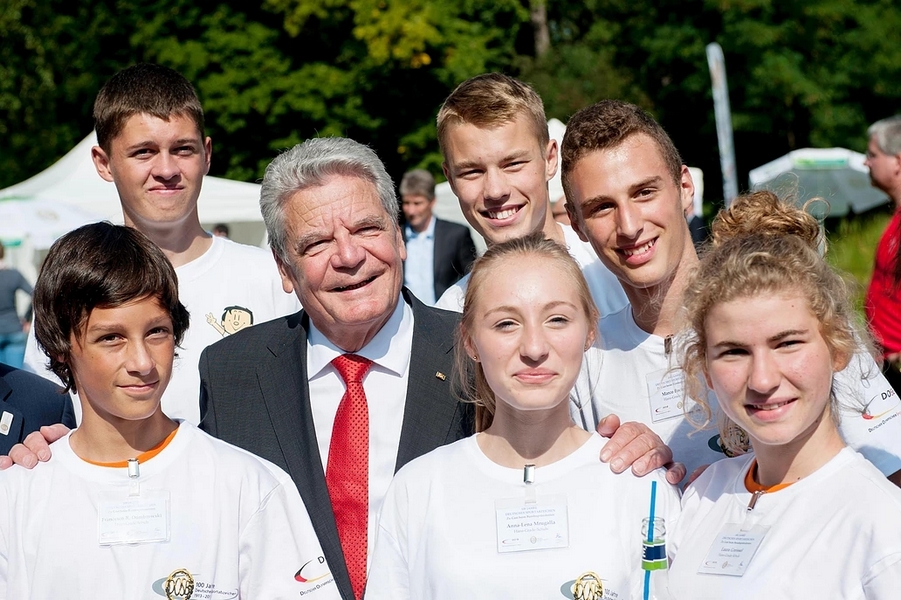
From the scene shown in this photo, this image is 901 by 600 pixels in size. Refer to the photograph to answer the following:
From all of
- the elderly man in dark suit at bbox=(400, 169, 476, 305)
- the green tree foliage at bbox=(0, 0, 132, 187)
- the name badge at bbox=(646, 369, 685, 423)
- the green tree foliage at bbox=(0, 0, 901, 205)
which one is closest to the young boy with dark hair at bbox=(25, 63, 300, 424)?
the name badge at bbox=(646, 369, 685, 423)

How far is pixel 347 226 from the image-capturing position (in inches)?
138

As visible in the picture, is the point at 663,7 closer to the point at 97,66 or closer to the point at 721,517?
the point at 97,66

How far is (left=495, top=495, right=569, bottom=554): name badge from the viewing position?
2797 millimetres

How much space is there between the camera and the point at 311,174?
11.7ft

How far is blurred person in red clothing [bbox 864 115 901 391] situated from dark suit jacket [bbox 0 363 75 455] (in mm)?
3888

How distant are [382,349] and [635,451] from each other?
103 centimetres

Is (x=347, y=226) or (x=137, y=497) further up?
(x=347, y=226)

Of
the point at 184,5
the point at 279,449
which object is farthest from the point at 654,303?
the point at 184,5

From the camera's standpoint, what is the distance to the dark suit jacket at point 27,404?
11.6 feet

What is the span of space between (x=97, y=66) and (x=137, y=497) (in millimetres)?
24168

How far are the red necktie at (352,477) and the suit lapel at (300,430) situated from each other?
4 cm

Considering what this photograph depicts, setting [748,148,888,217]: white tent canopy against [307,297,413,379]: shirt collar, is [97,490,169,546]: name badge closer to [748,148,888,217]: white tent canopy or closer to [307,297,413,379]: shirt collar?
[307,297,413,379]: shirt collar

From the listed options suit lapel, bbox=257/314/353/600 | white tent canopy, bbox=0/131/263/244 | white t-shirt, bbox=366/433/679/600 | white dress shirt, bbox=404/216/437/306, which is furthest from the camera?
white tent canopy, bbox=0/131/263/244

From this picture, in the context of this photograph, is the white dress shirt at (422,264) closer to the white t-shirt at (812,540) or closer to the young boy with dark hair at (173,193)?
the young boy with dark hair at (173,193)
